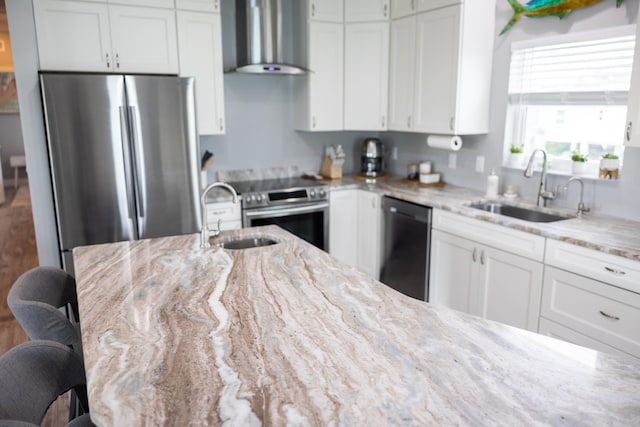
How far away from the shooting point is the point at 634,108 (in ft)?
7.98

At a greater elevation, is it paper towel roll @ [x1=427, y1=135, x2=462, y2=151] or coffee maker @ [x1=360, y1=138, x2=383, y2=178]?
paper towel roll @ [x1=427, y1=135, x2=462, y2=151]

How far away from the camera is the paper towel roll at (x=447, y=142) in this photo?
3.64 meters

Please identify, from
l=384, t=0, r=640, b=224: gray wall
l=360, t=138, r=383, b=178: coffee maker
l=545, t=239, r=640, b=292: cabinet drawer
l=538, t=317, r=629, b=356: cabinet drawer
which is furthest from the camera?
l=360, t=138, r=383, b=178: coffee maker

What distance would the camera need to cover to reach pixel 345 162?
4770 mm

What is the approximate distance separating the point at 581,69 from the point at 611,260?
1363 mm

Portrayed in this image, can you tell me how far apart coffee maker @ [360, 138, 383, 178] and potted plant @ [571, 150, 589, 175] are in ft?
Answer: 5.74

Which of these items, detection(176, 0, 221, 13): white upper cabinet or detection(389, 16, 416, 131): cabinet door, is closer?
detection(176, 0, 221, 13): white upper cabinet

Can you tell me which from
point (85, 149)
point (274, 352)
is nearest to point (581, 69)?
point (274, 352)

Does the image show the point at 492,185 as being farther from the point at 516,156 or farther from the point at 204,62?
the point at 204,62

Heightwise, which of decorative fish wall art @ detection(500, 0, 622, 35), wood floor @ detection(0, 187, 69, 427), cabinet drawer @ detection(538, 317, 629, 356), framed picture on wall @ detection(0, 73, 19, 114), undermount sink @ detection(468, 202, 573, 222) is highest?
decorative fish wall art @ detection(500, 0, 622, 35)

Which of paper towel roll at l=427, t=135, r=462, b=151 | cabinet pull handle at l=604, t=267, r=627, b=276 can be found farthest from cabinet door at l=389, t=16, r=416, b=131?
cabinet pull handle at l=604, t=267, r=627, b=276

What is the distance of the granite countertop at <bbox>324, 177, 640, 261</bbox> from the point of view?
237cm

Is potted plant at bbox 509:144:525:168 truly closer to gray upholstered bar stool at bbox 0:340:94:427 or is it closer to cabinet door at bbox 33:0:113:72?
cabinet door at bbox 33:0:113:72

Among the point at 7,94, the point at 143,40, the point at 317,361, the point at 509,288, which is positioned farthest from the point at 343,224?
the point at 7,94
